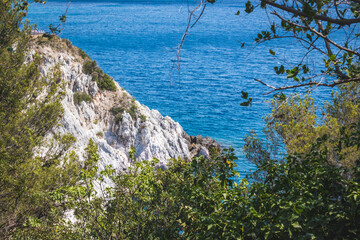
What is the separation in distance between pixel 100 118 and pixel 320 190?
2724 centimetres

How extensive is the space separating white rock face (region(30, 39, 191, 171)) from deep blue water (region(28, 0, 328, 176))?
894cm

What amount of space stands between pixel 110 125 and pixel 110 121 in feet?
1.23

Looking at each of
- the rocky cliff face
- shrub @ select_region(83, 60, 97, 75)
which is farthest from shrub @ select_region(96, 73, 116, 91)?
shrub @ select_region(83, 60, 97, 75)

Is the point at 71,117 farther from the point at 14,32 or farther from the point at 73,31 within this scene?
the point at 73,31

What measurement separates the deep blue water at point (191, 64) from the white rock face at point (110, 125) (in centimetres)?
894

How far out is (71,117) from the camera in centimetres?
2667

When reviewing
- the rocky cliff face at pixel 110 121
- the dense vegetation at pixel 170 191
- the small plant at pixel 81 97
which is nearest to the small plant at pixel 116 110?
the rocky cliff face at pixel 110 121

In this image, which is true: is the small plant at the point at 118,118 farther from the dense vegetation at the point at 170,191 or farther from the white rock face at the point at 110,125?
the dense vegetation at the point at 170,191

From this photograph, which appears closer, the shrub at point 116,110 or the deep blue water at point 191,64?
the shrub at point 116,110

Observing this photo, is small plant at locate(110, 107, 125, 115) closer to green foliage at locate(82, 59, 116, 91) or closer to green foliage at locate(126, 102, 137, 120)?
green foliage at locate(126, 102, 137, 120)

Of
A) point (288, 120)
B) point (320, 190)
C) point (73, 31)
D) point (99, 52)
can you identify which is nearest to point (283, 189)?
point (320, 190)

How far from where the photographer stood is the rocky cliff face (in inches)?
1102

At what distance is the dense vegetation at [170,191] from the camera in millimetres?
4355

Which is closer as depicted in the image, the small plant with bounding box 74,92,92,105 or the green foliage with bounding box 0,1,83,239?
the green foliage with bounding box 0,1,83,239
